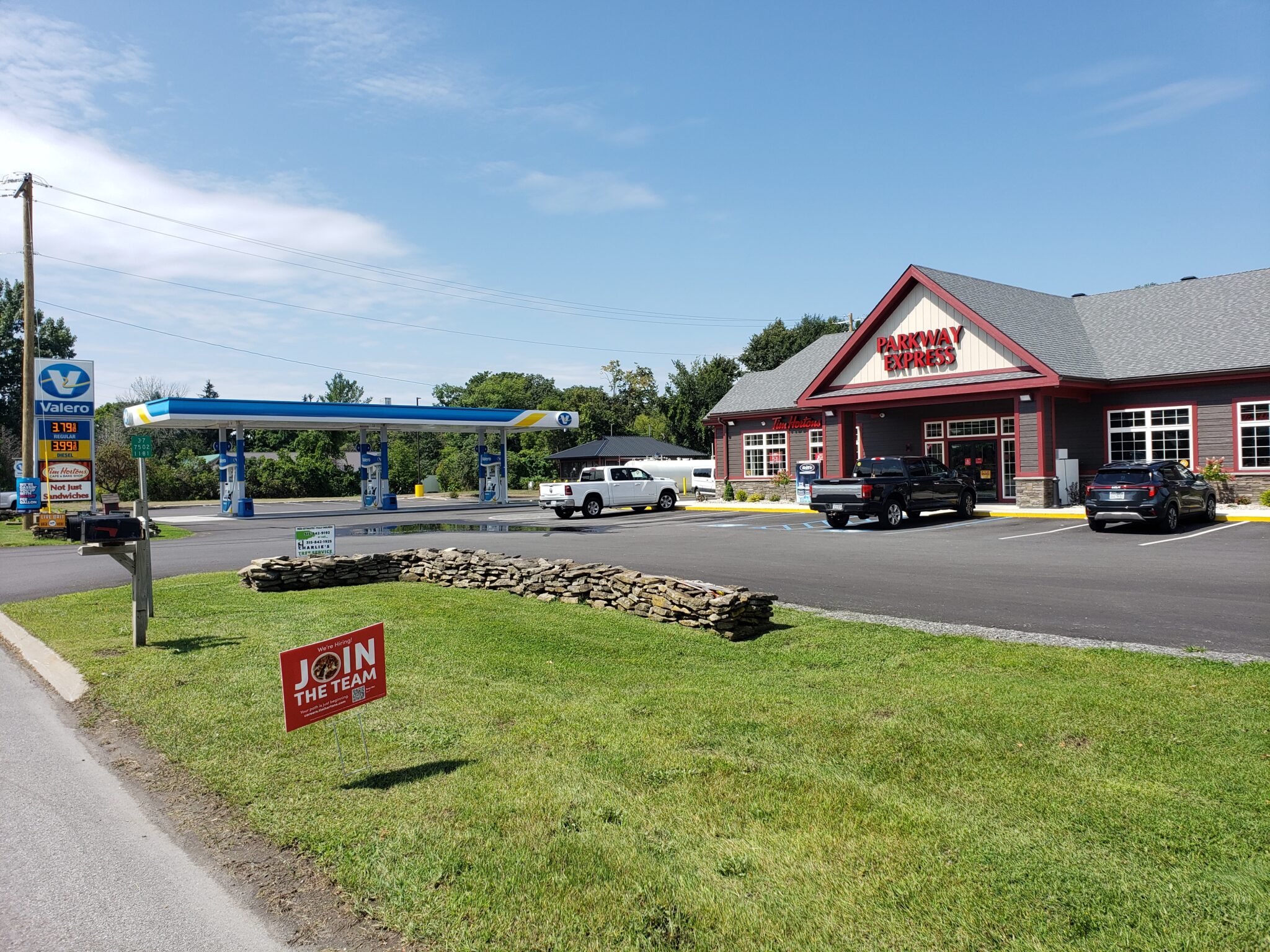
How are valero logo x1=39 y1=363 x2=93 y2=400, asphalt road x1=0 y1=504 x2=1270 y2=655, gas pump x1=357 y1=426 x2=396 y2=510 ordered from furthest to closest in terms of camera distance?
gas pump x1=357 y1=426 x2=396 y2=510
valero logo x1=39 y1=363 x2=93 y2=400
asphalt road x1=0 y1=504 x2=1270 y2=655

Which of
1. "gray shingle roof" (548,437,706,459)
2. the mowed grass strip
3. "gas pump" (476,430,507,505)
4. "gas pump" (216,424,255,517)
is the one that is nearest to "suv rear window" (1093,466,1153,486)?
the mowed grass strip

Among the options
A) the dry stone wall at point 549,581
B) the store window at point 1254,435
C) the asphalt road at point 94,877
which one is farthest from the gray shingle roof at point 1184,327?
the asphalt road at point 94,877

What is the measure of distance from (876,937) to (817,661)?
16.9ft

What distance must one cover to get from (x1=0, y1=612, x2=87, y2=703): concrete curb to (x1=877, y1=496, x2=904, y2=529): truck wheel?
19.9 meters

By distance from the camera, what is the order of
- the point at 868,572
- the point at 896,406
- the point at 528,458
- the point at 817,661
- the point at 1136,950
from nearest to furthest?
the point at 1136,950, the point at 817,661, the point at 868,572, the point at 896,406, the point at 528,458

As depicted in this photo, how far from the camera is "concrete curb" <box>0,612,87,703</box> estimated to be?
843 cm

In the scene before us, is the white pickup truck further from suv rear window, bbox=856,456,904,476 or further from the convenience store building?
suv rear window, bbox=856,456,904,476

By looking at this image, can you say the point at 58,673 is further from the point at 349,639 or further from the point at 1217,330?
the point at 1217,330

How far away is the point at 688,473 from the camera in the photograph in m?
51.6

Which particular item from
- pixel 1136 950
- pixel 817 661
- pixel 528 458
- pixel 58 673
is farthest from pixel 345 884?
pixel 528 458

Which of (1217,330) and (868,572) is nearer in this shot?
(868,572)

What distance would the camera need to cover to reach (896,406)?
114ft

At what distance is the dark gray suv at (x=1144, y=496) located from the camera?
2108 centimetres

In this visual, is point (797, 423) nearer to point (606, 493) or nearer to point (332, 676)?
point (606, 493)
